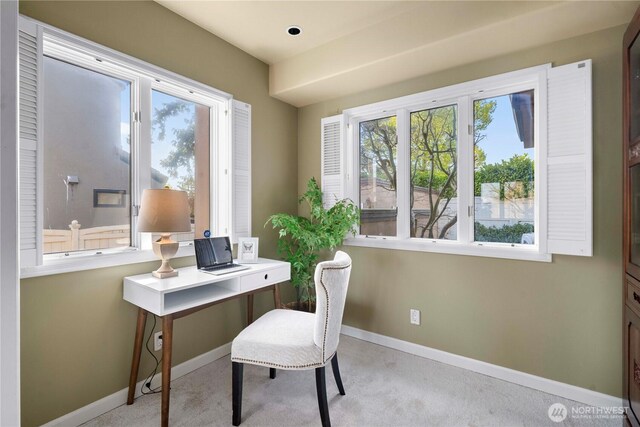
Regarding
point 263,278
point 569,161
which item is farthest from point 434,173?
point 263,278

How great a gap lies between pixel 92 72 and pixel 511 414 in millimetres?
3440

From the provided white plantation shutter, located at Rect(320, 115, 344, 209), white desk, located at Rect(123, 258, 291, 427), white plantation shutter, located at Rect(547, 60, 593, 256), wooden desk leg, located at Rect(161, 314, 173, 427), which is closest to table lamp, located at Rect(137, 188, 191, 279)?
white desk, located at Rect(123, 258, 291, 427)

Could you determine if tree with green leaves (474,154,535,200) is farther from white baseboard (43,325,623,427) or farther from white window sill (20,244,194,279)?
white window sill (20,244,194,279)

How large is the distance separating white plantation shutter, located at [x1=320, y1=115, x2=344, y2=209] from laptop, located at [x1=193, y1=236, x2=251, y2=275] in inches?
46.2

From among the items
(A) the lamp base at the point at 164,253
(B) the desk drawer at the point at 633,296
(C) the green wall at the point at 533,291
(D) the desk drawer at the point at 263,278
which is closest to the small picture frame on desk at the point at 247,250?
(D) the desk drawer at the point at 263,278

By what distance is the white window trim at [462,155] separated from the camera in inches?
81.4

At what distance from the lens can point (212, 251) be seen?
227cm

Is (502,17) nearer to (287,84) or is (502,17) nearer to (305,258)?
(287,84)

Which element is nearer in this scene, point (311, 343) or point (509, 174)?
point (311, 343)

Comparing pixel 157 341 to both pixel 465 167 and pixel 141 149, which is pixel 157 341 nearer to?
pixel 141 149

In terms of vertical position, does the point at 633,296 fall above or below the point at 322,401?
above

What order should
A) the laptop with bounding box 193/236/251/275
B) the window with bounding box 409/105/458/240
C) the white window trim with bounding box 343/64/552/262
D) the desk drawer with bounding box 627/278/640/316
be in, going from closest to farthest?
the desk drawer with bounding box 627/278/640/316, the white window trim with bounding box 343/64/552/262, the laptop with bounding box 193/236/251/275, the window with bounding box 409/105/458/240

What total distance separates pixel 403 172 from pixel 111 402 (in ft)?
9.10

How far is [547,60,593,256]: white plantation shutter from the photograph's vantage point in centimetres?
190
